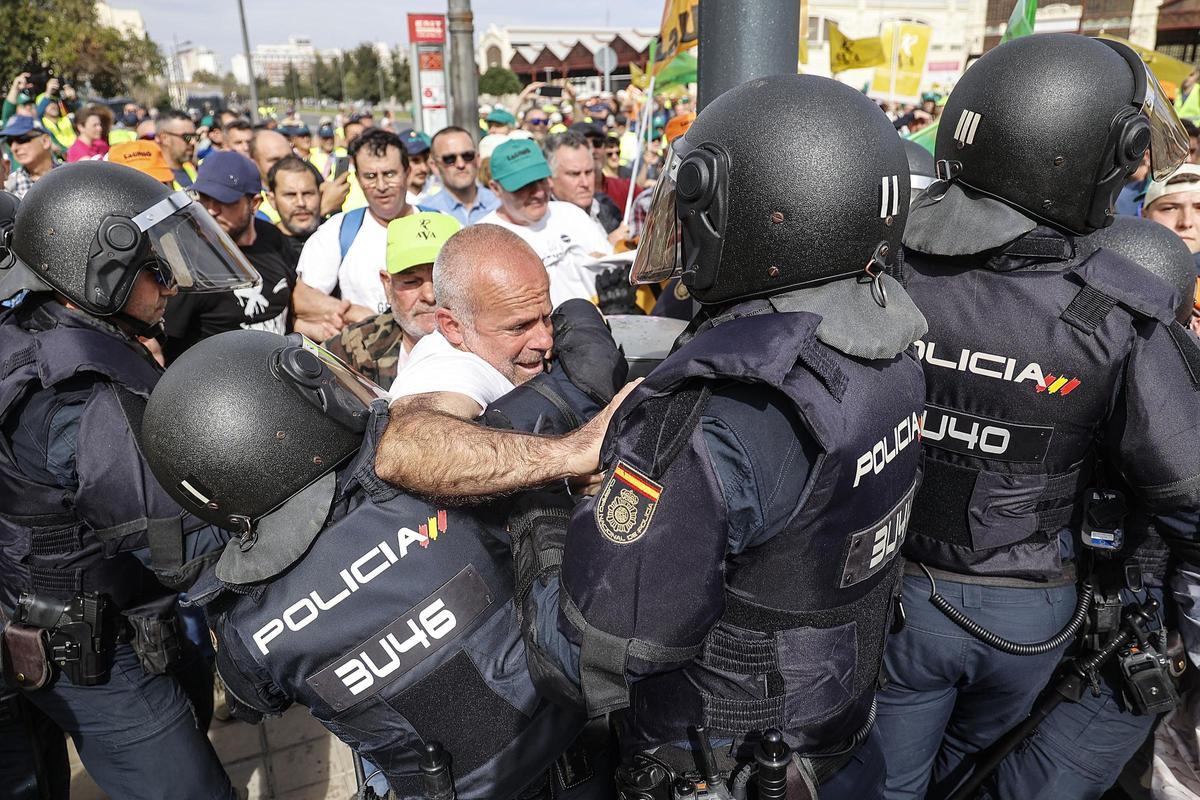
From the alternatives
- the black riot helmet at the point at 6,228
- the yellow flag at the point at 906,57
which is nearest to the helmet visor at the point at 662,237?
the black riot helmet at the point at 6,228

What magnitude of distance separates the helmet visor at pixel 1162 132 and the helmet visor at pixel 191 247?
2682mm

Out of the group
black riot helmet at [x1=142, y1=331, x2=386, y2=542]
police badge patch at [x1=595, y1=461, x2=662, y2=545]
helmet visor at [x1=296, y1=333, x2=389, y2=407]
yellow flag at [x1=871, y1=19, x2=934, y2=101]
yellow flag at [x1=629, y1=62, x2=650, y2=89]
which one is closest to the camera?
police badge patch at [x1=595, y1=461, x2=662, y2=545]

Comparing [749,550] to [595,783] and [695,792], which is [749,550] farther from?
[595,783]

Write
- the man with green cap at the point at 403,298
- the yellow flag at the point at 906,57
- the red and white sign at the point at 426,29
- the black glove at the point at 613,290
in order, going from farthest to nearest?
the yellow flag at the point at 906,57
the red and white sign at the point at 426,29
the black glove at the point at 613,290
the man with green cap at the point at 403,298

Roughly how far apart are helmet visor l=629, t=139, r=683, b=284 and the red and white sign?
29.6 ft

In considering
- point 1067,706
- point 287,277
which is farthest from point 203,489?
point 287,277

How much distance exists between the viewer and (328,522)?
64.7 inches

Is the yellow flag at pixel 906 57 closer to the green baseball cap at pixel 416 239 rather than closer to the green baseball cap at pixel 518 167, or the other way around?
the green baseball cap at pixel 518 167

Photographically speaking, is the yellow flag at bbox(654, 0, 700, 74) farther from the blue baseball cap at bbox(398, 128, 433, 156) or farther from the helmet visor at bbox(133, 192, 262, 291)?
the blue baseball cap at bbox(398, 128, 433, 156)

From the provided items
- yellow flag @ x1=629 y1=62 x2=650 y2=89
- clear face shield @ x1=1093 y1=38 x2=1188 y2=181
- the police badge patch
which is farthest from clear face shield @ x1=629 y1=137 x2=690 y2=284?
yellow flag @ x1=629 y1=62 x2=650 y2=89

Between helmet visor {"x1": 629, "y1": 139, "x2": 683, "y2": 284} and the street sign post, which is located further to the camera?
the street sign post

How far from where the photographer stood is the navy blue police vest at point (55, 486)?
82.4 inches

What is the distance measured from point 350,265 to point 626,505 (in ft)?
11.0

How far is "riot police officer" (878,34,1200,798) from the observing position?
1.90 m
